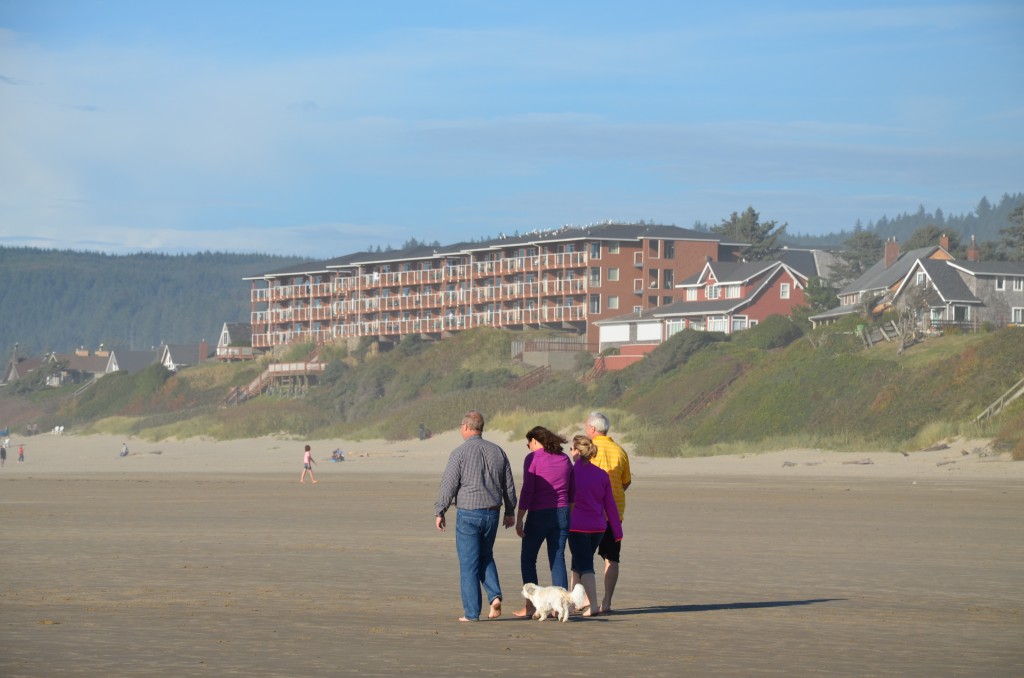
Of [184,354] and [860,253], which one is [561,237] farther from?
[184,354]

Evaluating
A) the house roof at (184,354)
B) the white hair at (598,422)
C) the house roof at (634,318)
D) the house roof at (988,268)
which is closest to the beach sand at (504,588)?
the white hair at (598,422)

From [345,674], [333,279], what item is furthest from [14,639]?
[333,279]

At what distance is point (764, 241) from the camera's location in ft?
397

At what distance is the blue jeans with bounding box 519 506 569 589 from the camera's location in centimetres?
1345

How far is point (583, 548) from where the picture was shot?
539 inches

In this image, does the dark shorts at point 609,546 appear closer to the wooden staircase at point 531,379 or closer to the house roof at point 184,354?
the wooden staircase at point 531,379

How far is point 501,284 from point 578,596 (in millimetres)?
96877

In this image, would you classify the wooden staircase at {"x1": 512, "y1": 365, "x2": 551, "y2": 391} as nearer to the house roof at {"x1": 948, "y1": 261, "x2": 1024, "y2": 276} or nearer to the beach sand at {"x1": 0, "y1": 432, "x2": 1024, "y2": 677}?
the house roof at {"x1": 948, "y1": 261, "x2": 1024, "y2": 276}

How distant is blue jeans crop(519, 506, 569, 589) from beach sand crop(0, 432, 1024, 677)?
2.15 ft

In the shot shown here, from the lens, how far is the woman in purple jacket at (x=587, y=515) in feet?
44.9

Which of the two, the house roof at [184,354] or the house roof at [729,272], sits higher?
the house roof at [729,272]

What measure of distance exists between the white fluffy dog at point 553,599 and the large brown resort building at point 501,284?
3212 inches

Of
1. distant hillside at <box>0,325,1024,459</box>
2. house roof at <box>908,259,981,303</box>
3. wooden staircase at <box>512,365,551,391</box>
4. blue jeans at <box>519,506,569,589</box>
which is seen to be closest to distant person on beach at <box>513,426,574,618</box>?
blue jeans at <box>519,506,569,589</box>

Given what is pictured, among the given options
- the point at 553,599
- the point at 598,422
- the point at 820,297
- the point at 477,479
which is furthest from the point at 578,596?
the point at 820,297
